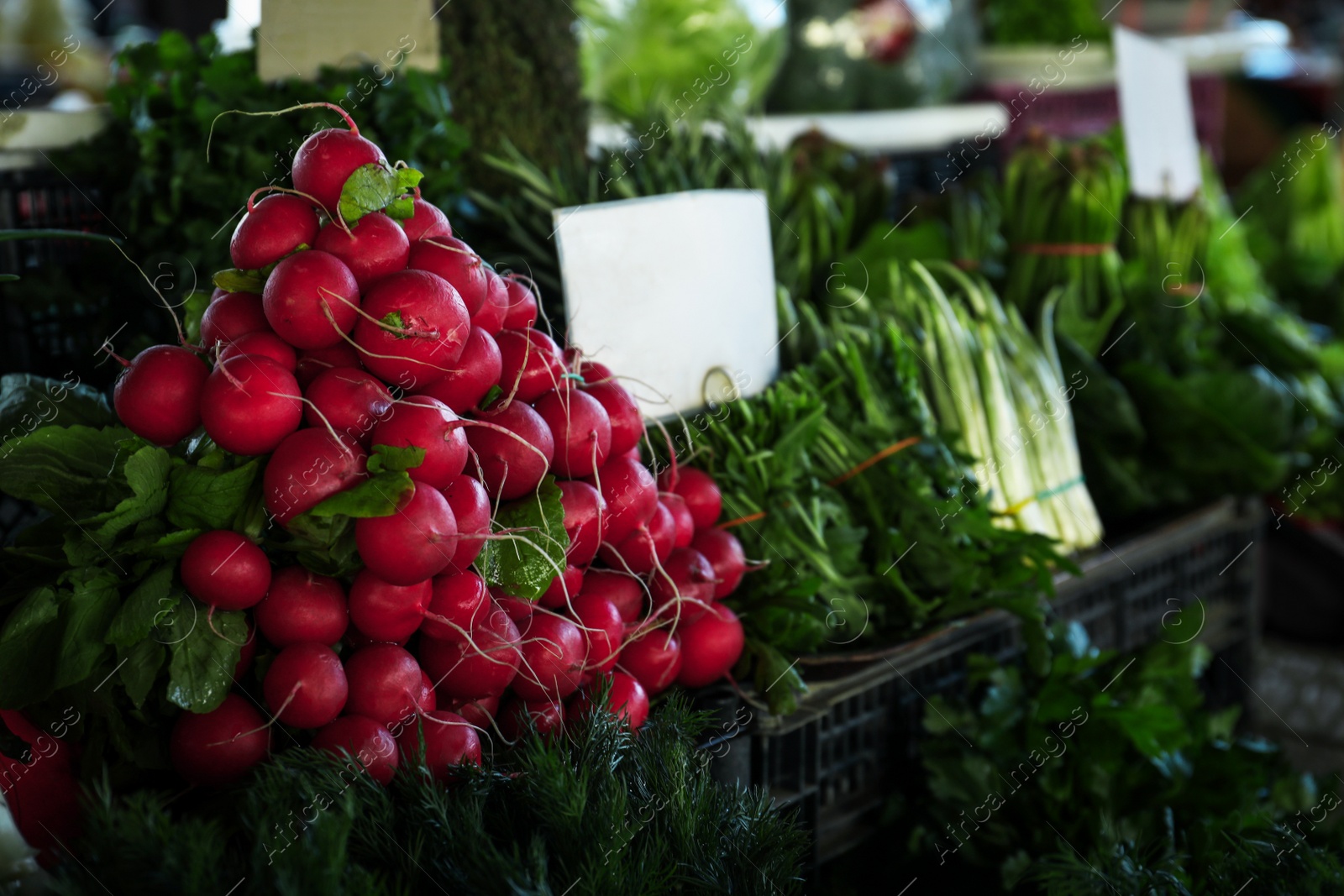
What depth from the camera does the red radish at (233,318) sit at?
937mm

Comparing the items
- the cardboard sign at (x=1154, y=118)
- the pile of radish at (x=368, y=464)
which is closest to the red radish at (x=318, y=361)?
the pile of radish at (x=368, y=464)

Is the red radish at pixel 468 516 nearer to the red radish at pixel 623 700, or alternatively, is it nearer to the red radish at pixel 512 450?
the red radish at pixel 512 450

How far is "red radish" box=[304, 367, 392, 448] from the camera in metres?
0.90

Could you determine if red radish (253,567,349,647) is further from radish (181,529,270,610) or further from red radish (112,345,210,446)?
red radish (112,345,210,446)

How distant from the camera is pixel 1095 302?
218 centimetres

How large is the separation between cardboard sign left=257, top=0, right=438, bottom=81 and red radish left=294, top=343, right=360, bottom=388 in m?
0.63

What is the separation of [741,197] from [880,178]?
29.3 inches

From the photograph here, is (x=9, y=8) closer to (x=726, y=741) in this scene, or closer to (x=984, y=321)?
(x=984, y=321)

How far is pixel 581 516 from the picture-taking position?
1.03 metres

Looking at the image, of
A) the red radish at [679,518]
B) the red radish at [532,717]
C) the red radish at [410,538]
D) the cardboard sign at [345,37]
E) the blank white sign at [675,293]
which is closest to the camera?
the red radish at [410,538]

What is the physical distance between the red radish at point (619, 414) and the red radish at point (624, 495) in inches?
0.7

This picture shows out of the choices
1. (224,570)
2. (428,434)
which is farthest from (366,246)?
(224,570)

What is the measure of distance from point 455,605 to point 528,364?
25cm

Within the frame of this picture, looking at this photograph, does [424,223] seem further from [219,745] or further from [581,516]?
[219,745]
